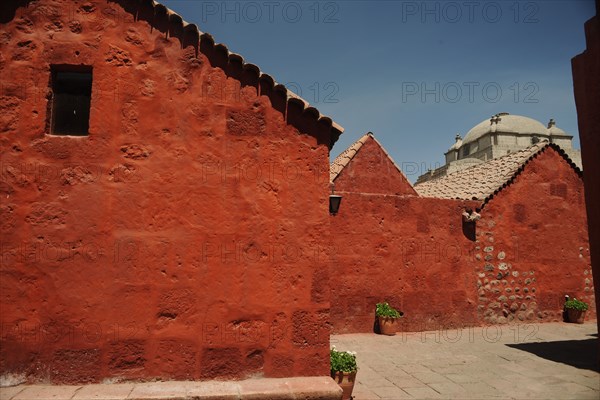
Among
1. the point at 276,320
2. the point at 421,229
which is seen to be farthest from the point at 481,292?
the point at 276,320

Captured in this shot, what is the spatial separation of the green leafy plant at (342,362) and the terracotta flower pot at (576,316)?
8850 mm

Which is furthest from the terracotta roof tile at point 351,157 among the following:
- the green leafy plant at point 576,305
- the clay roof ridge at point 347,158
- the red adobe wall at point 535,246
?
the green leafy plant at point 576,305

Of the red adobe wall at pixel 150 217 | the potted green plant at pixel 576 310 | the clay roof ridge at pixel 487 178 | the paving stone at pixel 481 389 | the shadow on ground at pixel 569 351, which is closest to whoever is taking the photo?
the red adobe wall at pixel 150 217

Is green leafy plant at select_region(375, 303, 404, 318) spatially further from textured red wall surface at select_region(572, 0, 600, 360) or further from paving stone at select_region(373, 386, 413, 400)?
textured red wall surface at select_region(572, 0, 600, 360)

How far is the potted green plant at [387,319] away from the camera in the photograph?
966cm

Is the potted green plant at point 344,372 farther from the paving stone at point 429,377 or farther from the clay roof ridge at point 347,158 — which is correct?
the clay roof ridge at point 347,158

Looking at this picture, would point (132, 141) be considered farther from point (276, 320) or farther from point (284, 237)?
point (276, 320)

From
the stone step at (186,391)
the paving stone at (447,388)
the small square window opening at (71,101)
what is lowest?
the paving stone at (447,388)

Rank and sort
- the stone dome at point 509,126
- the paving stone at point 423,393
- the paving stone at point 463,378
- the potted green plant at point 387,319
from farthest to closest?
the stone dome at point 509,126, the potted green plant at point 387,319, the paving stone at point 463,378, the paving stone at point 423,393

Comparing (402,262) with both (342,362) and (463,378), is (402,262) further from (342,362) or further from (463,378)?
(342,362)

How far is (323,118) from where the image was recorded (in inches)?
220

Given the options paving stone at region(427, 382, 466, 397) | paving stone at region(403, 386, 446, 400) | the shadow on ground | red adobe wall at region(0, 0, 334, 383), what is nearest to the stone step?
red adobe wall at region(0, 0, 334, 383)

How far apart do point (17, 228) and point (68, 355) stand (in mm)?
1599

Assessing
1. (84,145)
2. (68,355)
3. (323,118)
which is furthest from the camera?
(323,118)
